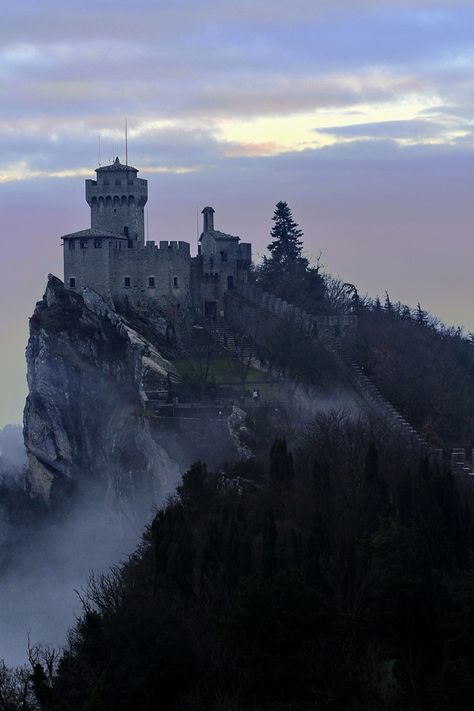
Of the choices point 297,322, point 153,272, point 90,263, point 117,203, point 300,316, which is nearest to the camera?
point 297,322

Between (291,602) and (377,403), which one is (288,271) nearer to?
(377,403)

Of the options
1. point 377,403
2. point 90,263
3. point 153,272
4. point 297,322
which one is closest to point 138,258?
point 153,272

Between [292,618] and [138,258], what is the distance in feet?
192

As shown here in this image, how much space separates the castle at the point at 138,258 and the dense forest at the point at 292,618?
145 feet

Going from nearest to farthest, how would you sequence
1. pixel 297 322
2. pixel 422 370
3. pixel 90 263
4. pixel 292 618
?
pixel 292 618, pixel 422 370, pixel 297 322, pixel 90 263

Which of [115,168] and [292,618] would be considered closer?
[292,618]

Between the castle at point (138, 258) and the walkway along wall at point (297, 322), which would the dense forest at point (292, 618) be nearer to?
the walkway along wall at point (297, 322)

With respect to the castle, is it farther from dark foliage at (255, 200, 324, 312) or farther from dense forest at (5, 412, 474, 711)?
dense forest at (5, 412, 474, 711)

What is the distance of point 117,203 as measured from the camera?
110500 mm

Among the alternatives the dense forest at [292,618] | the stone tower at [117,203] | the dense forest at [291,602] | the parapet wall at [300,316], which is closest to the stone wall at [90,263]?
the stone tower at [117,203]

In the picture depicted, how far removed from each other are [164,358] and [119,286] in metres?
6.72

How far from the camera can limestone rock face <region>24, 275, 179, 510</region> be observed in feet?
326

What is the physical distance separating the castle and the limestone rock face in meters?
1.80

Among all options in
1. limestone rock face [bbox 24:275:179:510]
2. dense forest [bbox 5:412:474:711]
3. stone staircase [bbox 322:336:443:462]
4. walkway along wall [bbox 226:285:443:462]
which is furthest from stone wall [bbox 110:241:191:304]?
dense forest [bbox 5:412:474:711]
